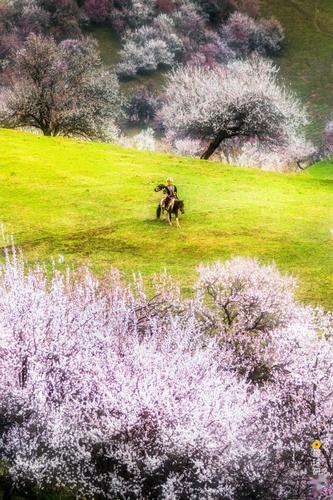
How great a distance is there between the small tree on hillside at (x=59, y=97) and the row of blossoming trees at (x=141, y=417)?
4435cm

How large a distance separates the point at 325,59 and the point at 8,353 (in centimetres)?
13352

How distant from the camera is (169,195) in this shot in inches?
1362

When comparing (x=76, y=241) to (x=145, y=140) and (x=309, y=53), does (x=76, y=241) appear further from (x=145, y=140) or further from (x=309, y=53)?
(x=309, y=53)

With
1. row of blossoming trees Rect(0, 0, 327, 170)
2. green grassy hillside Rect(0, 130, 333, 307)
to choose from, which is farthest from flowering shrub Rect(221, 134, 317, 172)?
green grassy hillside Rect(0, 130, 333, 307)

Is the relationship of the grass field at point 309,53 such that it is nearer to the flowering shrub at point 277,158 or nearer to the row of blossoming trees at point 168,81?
the row of blossoming trees at point 168,81

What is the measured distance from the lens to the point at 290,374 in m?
20.9

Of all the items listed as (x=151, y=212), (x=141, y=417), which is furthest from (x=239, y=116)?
(x=141, y=417)

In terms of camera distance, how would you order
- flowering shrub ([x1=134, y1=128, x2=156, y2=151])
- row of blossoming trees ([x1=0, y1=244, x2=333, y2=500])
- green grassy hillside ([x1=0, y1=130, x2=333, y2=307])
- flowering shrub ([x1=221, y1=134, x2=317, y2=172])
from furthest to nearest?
flowering shrub ([x1=134, y1=128, x2=156, y2=151]) < flowering shrub ([x1=221, y1=134, x2=317, y2=172]) < green grassy hillside ([x1=0, y1=130, x2=333, y2=307]) < row of blossoming trees ([x1=0, y1=244, x2=333, y2=500])

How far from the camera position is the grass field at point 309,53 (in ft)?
421

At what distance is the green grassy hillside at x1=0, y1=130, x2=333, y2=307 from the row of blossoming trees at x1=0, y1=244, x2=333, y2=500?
8835 millimetres

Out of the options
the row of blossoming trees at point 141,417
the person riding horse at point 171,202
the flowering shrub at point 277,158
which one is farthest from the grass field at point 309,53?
the row of blossoming trees at point 141,417

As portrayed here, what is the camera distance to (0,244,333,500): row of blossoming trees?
17.6m

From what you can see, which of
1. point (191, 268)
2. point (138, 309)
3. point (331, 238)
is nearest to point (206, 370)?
point (138, 309)

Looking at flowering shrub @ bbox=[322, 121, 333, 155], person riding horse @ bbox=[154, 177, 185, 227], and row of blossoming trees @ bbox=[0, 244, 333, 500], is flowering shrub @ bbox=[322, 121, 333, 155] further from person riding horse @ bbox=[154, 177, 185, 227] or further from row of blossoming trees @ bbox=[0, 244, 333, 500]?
row of blossoming trees @ bbox=[0, 244, 333, 500]
